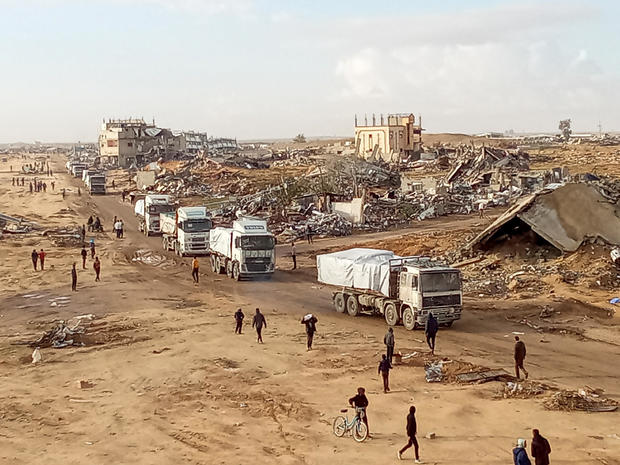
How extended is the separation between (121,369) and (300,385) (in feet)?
18.3

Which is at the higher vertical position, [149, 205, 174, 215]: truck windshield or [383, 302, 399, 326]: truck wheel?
[149, 205, 174, 215]: truck windshield

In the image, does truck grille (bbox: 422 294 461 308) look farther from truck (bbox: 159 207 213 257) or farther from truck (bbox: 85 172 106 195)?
truck (bbox: 85 172 106 195)

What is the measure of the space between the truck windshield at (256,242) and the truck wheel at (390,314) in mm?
9952

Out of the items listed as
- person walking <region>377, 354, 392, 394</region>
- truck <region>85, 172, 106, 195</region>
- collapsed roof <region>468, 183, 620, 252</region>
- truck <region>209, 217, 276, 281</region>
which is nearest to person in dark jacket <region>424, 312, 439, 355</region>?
Result: person walking <region>377, 354, 392, 394</region>

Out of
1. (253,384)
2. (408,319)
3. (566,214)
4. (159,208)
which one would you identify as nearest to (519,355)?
(408,319)

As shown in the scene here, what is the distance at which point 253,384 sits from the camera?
Result: 19.8 meters

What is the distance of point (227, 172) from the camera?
89.5 meters

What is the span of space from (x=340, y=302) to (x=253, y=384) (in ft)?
29.5

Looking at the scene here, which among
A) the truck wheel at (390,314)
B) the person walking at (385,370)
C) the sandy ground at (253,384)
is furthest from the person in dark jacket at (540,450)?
the truck wheel at (390,314)

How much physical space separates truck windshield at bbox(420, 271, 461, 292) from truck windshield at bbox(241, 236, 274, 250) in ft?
39.3

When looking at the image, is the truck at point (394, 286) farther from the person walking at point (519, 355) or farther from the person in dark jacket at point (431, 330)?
the person walking at point (519, 355)

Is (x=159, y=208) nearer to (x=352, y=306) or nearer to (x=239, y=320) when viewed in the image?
(x=352, y=306)

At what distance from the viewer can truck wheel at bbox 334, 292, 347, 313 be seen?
2803cm

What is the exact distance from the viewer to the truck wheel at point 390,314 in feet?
83.8
